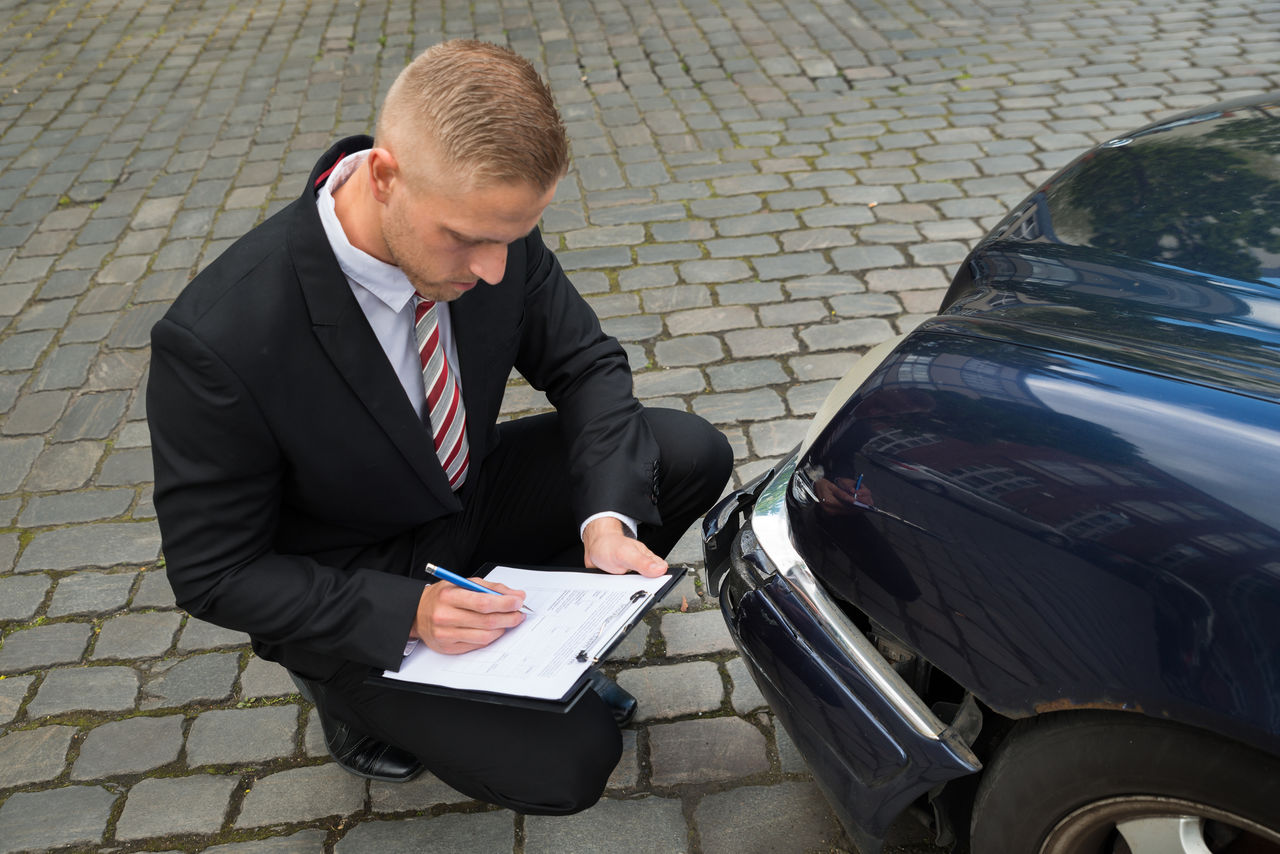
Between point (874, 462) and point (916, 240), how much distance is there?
10.5 ft

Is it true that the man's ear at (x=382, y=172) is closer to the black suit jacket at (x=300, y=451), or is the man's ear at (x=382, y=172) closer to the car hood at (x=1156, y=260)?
the black suit jacket at (x=300, y=451)

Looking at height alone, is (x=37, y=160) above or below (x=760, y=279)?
below

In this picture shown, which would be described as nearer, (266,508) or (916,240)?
(266,508)

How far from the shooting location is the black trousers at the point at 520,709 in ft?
6.91

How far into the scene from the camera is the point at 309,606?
2066 millimetres

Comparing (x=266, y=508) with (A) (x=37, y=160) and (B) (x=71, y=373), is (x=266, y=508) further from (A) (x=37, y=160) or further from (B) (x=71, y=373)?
(A) (x=37, y=160)

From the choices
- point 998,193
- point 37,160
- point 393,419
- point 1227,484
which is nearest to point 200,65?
point 37,160

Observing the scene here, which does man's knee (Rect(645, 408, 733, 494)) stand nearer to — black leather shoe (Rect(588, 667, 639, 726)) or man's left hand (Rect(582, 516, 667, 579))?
man's left hand (Rect(582, 516, 667, 579))

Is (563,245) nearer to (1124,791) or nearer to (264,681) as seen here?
(264,681)

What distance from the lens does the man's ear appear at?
5.94 feet

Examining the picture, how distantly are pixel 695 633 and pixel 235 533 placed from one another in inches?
52.2

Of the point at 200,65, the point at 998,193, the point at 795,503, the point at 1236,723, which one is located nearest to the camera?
the point at 1236,723

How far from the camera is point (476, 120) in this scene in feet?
5.77

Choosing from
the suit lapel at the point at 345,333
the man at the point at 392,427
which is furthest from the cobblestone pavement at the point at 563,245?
the suit lapel at the point at 345,333
